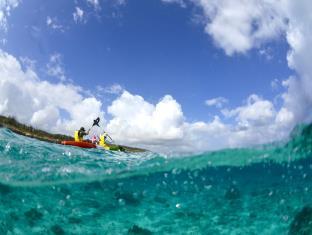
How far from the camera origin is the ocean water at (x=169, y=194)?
36.4 ft

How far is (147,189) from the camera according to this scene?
1193 cm

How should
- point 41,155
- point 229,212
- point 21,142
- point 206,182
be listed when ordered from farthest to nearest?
1. point 21,142
2. point 41,155
3. point 206,182
4. point 229,212

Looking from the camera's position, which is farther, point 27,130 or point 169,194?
point 27,130

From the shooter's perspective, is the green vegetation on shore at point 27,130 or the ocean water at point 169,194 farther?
the green vegetation on shore at point 27,130

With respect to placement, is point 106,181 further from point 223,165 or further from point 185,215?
point 223,165

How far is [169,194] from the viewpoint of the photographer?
37.7 feet

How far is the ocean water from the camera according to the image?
11.1m

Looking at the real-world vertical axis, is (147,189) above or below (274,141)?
below

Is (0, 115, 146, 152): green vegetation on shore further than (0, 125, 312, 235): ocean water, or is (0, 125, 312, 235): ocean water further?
(0, 115, 146, 152): green vegetation on shore

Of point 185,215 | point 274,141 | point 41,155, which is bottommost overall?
point 185,215

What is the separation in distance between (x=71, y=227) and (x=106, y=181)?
5.40ft

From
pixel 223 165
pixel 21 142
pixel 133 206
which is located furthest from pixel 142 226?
pixel 21 142

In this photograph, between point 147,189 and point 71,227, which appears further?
point 147,189

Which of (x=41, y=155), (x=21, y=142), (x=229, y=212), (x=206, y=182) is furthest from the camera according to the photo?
(x=21, y=142)
